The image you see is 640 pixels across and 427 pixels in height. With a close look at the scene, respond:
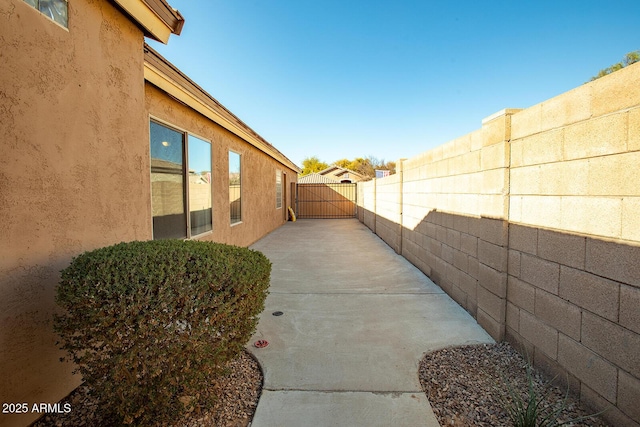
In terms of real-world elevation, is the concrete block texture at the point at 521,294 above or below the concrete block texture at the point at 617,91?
below

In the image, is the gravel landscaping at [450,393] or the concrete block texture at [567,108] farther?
the concrete block texture at [567,108]

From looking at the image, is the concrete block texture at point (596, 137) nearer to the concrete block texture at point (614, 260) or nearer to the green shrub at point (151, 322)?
the concrete block texture at point (614, 260)

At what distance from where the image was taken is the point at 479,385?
8.15 ft

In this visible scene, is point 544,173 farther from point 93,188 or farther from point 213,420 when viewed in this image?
point 93,188

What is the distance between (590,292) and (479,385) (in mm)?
1136

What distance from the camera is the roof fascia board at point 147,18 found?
2.78 m

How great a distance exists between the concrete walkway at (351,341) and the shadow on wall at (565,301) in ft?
1.77

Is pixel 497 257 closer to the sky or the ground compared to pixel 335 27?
closer to the ground

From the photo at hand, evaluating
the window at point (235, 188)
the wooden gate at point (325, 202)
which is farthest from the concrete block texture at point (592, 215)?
the wooden gate at point (325, 202)

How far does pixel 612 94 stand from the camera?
2.03m

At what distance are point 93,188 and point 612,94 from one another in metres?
4.03

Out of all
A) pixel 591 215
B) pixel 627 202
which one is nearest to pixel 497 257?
pixel 591 215

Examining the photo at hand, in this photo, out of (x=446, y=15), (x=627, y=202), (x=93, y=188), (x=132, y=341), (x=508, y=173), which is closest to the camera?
(x=132, y=341)

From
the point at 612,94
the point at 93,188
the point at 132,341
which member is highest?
the point at 612,94
